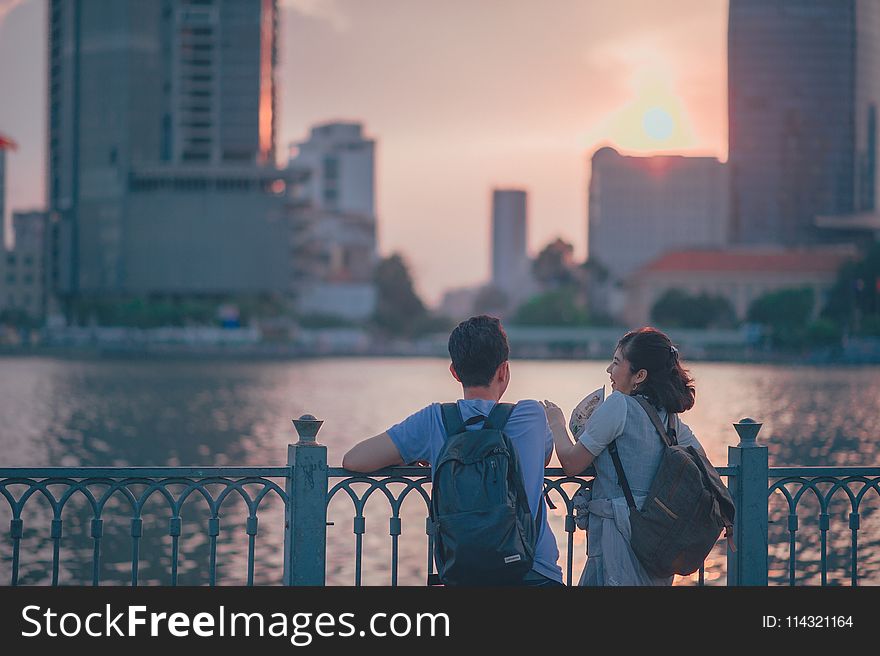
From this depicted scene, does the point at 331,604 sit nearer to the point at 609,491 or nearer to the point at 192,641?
the point at 192,641

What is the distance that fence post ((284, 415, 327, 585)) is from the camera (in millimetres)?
7160

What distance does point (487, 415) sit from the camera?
5965 mm

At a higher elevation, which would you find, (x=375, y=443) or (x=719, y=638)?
(x=375, y=443)

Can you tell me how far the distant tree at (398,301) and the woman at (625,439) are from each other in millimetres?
187981

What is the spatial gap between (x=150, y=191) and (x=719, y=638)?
18109 cm

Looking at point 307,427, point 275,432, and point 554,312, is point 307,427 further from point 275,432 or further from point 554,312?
point 554,312

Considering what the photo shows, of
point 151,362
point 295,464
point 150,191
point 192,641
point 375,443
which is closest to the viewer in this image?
point 192,641

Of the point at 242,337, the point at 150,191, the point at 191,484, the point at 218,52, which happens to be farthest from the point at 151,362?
the point at 191,484

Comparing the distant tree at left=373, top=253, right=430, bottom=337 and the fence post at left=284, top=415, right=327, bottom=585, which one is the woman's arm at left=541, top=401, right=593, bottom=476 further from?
the distant tree at left=373, top=253, right=430, bottom=337

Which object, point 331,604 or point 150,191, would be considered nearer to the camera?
point 331,604

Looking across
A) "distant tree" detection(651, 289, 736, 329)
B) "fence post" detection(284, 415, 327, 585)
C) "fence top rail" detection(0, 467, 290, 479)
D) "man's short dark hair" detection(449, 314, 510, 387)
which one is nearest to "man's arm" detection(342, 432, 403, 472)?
"man's short dark hair" detection(449, 314, 510, 387)

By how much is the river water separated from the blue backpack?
2678 millimetres

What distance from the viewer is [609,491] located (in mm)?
6562

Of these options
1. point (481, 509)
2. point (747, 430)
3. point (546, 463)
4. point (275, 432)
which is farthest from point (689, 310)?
point (481, 509)
